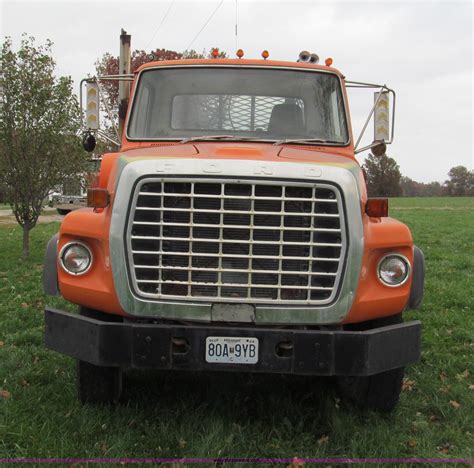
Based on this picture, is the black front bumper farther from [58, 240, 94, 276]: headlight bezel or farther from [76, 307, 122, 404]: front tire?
[76, 307, 122, 404]: front tire

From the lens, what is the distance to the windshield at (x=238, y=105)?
426cm

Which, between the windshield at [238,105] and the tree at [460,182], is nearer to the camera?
the windshield at [238,105]

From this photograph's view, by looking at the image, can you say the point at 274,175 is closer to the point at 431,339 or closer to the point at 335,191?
the point at 335,191

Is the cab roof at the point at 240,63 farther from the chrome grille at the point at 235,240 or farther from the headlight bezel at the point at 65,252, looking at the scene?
the headlight bezel at the point at 65,252

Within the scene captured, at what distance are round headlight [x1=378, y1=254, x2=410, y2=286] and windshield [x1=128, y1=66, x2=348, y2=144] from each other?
1313mm

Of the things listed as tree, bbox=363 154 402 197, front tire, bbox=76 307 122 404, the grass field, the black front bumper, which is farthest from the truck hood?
tree, bbox=363 154 402 197

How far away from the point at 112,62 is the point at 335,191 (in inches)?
836

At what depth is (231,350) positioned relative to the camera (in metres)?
3.08

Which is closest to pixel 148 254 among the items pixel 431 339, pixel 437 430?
pixel 437 430

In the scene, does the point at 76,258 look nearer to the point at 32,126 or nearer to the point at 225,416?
the point at 225,416

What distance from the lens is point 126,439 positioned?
10.9 ft

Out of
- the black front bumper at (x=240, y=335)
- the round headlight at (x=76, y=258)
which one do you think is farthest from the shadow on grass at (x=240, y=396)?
the round headlight at (x=76, y=258)

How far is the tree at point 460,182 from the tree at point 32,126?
85.6 meters

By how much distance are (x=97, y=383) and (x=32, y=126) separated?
725 centimetres
